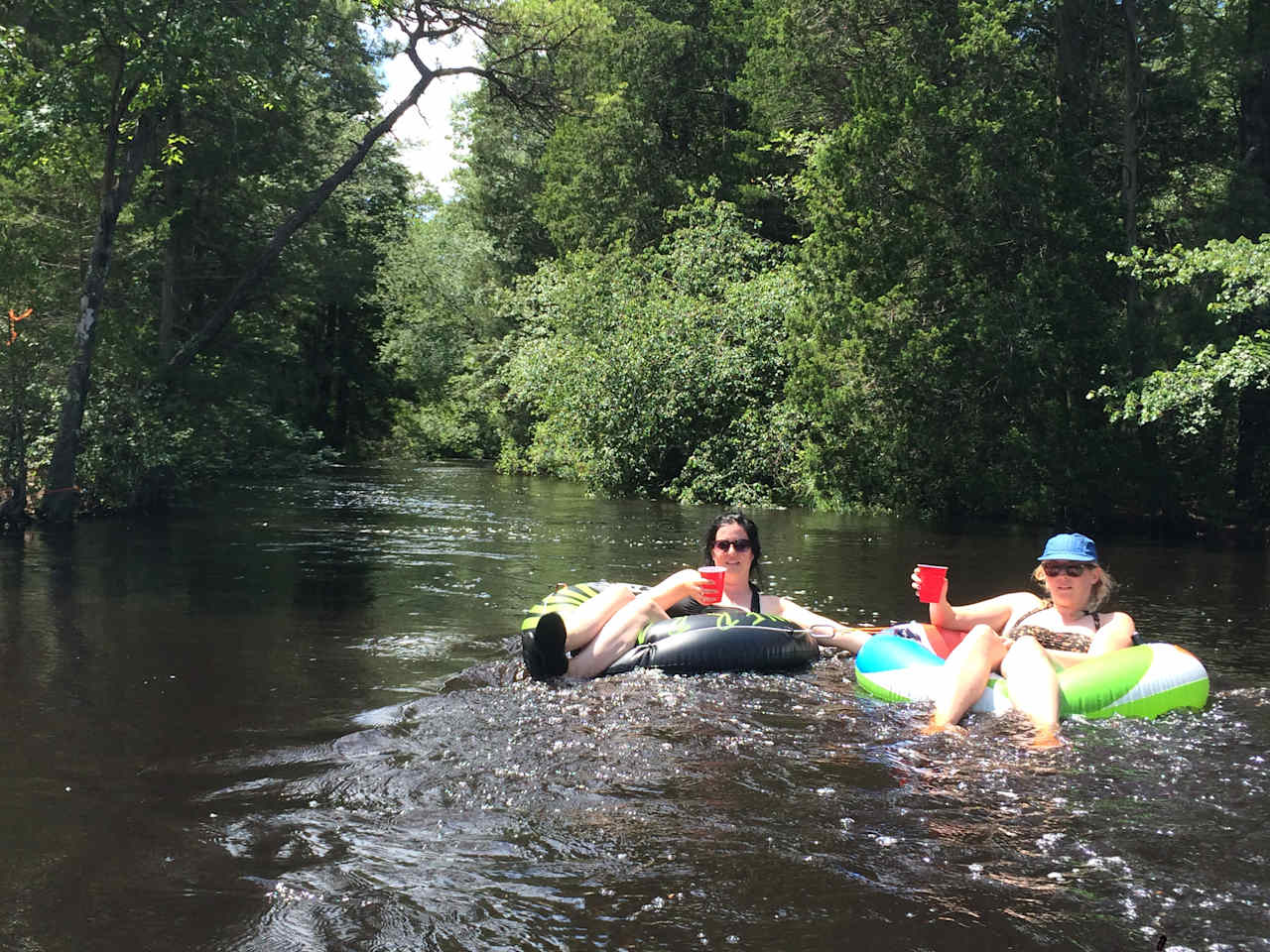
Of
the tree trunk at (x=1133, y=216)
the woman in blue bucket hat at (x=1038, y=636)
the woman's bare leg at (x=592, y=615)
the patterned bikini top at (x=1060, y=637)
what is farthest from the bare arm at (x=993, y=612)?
the tree trunk at (x=1133, y=216)

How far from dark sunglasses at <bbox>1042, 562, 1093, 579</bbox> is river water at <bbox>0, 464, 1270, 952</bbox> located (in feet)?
2.96

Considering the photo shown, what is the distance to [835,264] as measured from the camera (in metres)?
19.5

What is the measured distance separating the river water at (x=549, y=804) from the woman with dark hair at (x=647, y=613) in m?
0.22

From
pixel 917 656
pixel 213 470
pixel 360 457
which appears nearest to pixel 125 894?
pixel 917 656

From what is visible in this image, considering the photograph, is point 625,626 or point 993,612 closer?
point 993,612


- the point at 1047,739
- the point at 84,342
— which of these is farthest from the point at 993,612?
the point at 84,342

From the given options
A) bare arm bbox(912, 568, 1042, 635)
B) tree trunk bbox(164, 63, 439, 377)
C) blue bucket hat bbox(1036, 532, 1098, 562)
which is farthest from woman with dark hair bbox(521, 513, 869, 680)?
tree trunk bbox(164, 63, 439, 377)

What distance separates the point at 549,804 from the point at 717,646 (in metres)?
2.36

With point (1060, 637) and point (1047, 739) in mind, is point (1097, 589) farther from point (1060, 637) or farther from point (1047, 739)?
point (1047, 739)

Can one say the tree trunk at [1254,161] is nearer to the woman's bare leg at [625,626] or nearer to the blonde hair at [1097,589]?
the blonde hair at [1097,589]

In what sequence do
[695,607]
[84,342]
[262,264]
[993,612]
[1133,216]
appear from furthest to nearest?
[262,264] < [1133,216] < [84,342] < [695,607] < [993,612]

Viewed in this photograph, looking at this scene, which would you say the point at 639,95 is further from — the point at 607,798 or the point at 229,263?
the point at 607,798

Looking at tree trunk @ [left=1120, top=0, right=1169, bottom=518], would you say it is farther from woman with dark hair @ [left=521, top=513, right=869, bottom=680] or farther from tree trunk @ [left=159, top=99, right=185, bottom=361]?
tree trunk @ [left=159, top=99, right=185, bottom=361]

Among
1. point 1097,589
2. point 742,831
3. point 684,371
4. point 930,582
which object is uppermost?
point 684,371
